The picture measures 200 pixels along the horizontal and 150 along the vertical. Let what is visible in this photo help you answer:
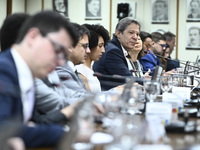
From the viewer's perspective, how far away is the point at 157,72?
113 inches

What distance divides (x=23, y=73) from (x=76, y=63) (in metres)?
1.65

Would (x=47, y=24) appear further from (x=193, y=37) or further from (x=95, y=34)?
(x=193, y=37)

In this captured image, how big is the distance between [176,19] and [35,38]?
854cm

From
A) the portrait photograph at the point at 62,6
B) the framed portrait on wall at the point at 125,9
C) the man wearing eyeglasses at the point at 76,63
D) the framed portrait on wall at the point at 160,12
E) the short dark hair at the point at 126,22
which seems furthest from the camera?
the portrait photograph at the point at 62,6

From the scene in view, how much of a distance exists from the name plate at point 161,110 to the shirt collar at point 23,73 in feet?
2.23

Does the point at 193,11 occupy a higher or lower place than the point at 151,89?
higher

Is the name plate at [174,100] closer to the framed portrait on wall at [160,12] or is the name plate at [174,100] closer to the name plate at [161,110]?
the name plate at [161,110]

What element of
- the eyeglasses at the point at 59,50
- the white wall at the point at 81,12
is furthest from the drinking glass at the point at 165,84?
the white wall at the point at 81,12

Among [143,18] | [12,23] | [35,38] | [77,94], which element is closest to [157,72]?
[77,94]

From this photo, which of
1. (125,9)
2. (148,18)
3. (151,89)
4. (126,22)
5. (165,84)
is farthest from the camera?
(148,18)

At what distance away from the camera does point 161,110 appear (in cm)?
194

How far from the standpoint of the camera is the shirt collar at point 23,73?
1.47m

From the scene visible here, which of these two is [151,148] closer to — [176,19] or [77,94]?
[77,94]

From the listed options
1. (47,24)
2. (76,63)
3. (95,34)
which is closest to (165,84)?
(76,63)
